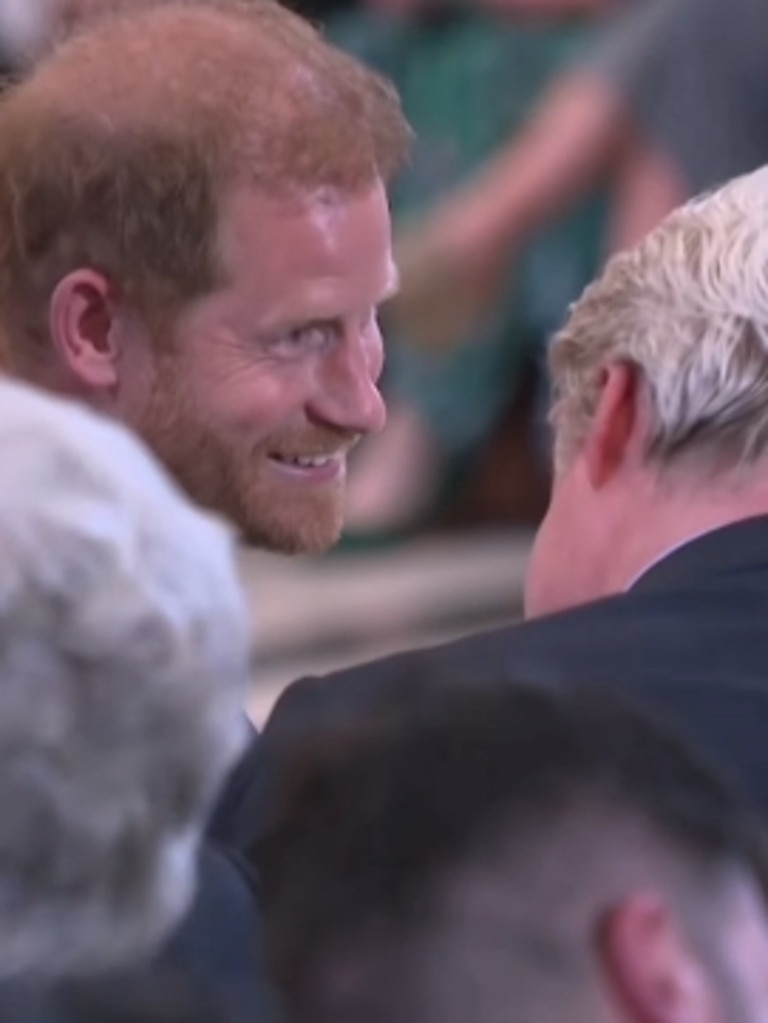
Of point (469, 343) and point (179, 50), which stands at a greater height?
point (179, 50)

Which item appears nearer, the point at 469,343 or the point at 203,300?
the point at 203,300

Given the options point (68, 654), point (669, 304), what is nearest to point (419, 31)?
point (669, 304)

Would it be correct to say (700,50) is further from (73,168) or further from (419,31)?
(73,168)

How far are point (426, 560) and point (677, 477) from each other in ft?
11.0

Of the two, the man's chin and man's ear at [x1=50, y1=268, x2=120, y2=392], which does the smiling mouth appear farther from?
man's ear at [x1=50, y1=268, x2=120, y2=392]

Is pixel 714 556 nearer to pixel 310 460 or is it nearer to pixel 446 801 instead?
pixel 310 460

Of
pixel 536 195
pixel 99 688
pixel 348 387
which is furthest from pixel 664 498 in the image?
pixel 536 195

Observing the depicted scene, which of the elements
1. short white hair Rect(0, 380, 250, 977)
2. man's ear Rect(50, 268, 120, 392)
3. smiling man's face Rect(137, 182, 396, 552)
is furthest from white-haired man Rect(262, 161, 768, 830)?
short white hair Rect(0, 380, 250, 977)

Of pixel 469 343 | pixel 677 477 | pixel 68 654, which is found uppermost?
pixel 68 654

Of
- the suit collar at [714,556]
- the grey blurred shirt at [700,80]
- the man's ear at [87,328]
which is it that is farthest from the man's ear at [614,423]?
the grey blurred shirt at [700,80]

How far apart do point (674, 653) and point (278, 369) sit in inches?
14.1

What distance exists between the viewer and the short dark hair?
1.21m

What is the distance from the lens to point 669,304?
232cm

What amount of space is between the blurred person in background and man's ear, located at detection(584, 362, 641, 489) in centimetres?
239
